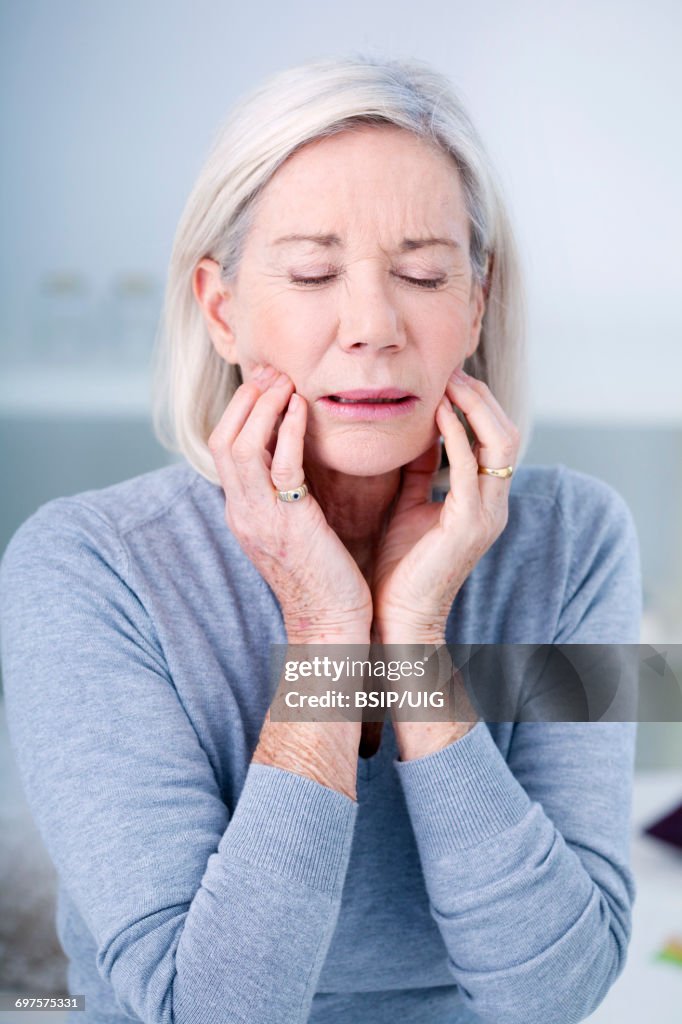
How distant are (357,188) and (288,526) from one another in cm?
31

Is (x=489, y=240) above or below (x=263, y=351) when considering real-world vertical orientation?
above

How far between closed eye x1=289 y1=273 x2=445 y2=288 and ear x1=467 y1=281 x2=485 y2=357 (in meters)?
0.08

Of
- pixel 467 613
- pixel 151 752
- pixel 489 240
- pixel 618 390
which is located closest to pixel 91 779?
pixel 151 752

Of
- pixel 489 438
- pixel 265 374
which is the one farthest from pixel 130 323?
pixel 489 438

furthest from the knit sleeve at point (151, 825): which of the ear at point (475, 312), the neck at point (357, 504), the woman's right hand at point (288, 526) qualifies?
the ear at point (475, 312)

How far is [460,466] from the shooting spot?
35.5 inches

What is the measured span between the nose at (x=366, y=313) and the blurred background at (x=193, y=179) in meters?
0.47

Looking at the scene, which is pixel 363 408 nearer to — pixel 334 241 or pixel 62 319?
pixel 334 241

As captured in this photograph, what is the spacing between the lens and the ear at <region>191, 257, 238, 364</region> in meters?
0.96

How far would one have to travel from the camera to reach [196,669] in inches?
34.9

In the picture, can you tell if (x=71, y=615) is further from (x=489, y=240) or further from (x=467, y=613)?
(x=489, y=240)

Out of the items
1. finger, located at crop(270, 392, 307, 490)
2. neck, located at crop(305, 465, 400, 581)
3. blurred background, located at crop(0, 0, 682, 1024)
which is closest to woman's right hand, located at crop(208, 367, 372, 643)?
finger, located at crop(270, 392, 307, 490)

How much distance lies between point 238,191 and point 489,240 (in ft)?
0.88

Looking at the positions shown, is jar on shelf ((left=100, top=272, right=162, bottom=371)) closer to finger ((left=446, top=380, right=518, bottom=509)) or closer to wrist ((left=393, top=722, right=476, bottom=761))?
finger ((left=446, top=380, right=518, bottom=509))
